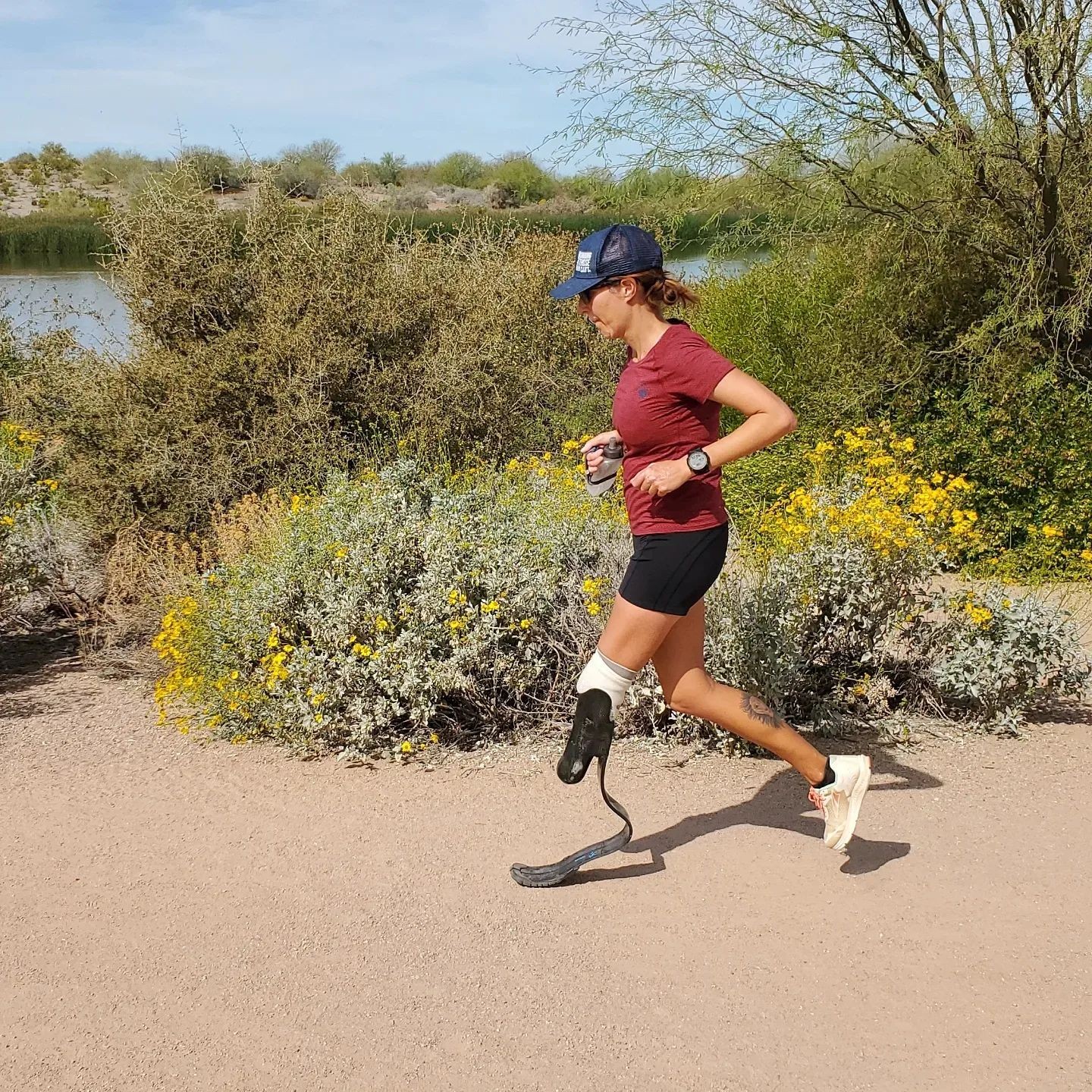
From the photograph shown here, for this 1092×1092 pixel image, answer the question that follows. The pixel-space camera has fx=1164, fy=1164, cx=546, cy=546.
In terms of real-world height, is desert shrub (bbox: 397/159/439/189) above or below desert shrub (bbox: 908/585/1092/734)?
above

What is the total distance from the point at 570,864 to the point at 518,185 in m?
23.0

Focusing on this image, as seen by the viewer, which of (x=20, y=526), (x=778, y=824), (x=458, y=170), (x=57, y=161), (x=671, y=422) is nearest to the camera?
(x=671, y=422)

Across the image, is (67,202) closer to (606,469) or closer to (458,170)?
(458,170)

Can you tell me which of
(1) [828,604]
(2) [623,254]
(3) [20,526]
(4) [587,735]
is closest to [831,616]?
(1) [828,604]

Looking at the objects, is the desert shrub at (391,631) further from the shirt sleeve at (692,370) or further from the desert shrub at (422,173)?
the desert shrub at (422,173)

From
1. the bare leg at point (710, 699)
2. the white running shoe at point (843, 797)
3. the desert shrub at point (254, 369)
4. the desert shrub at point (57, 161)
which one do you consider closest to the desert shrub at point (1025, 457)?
the desert shrub at point (254, 369)

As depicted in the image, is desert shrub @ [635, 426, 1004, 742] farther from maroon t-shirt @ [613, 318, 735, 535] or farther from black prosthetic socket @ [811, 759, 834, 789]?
maroon t-shirt @ [613, 318, 735, 535]

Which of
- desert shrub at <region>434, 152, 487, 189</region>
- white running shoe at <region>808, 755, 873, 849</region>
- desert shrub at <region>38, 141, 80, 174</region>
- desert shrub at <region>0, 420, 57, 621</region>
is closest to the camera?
white running shoe at <region>808, 755, 873, 849</region>

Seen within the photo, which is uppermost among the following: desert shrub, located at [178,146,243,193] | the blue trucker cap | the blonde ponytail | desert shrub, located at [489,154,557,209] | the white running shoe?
desert shrub, located at [489,154,557,209]

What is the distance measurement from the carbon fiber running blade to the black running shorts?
58cm

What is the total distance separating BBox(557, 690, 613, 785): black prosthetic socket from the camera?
351 cm

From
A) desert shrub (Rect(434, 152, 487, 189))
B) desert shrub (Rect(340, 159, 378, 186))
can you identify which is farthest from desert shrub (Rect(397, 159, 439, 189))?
desert shrub (Rect(340, 159, 378, 186))

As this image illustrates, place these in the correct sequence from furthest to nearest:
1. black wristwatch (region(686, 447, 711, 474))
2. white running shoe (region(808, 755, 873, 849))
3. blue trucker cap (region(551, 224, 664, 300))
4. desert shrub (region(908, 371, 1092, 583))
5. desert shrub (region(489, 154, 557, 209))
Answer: desert shrub (region(489, 154, 557, 209)) → desert shrub (region(908, 371, 1092, 583)) → white running shoe (region(808, 755, 873, 849)) → blue trucker cap (region(551, 224, 664, 300)) → black wristwatch (region(686, 447, 711, 474))

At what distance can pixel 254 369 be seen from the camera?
7.95 m
